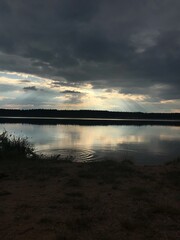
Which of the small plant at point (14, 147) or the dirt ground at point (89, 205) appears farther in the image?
the small plant at point (14, 147)

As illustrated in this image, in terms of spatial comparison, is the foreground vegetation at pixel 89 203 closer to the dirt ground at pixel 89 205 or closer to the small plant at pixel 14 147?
the dirt ground at pixel 89 205

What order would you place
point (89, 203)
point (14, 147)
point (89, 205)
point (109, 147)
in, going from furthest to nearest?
point (109, 147), point (14, 147), point (89, 203), point (89, 205)

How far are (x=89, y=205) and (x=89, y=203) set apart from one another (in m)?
0.16

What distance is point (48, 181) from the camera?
9562mm

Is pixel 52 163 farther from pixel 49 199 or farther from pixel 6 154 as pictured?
pixel 49 199

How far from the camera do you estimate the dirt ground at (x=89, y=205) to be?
526cm

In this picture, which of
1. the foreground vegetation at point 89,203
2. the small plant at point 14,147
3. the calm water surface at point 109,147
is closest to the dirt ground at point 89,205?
the foreground vegetation at point 89,203

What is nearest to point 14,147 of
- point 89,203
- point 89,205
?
point 89,203

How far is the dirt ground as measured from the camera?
5258mm

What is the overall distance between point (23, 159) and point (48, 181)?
17.1 ft

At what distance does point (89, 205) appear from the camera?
684cm

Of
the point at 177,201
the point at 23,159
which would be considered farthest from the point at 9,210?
the point at 23,159

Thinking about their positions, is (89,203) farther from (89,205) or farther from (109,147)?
(109,147)

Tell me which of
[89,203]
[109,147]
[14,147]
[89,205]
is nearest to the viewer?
[89,205]
